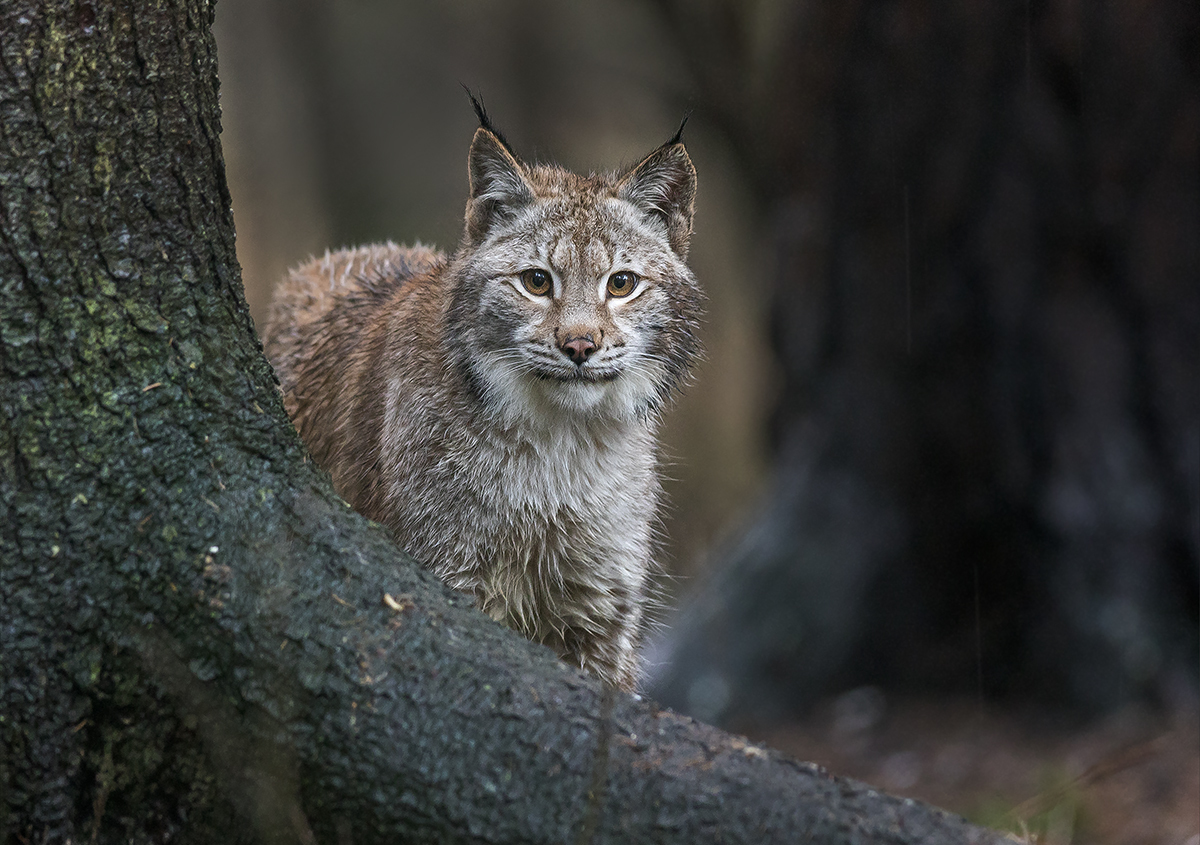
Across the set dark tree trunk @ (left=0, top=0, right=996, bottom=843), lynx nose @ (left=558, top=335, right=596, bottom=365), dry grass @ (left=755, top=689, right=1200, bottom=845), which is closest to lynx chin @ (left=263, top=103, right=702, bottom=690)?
lynx nose @ (left=558, top=335, right=596, bottom=365)

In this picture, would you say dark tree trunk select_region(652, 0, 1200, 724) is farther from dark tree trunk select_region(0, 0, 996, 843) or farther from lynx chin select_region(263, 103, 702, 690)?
dark tree trunk select_region(0, 0, 996, 843)

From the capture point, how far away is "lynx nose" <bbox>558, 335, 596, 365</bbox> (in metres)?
3.75

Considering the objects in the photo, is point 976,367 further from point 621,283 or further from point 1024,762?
point 621,283

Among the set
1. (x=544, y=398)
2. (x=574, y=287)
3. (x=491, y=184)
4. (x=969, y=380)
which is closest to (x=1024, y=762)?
(x=969, y=380)

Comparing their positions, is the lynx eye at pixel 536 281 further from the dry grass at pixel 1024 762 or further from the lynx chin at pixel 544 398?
the dry grass at pixel 1024 762

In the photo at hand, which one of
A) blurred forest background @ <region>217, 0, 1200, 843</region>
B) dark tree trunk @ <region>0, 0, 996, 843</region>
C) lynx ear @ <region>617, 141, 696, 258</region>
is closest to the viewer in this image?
dark tree trunk @ <region>0, 0, 996, 843</region>

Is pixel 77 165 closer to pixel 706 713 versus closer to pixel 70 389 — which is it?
pixel 70 389

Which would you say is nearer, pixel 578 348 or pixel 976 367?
pixel 578 348

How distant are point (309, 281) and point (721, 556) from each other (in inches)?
132

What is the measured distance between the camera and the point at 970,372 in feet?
21.3

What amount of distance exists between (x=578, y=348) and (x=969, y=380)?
346 cm

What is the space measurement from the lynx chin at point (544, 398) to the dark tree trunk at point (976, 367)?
2673 millimetres

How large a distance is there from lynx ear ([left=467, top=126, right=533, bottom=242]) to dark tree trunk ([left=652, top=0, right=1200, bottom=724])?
10.1 ft

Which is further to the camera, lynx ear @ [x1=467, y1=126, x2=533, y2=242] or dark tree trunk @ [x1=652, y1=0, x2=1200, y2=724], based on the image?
dark tree trunk @ [x1=652, y1=0, x2=1200, y2=724]
